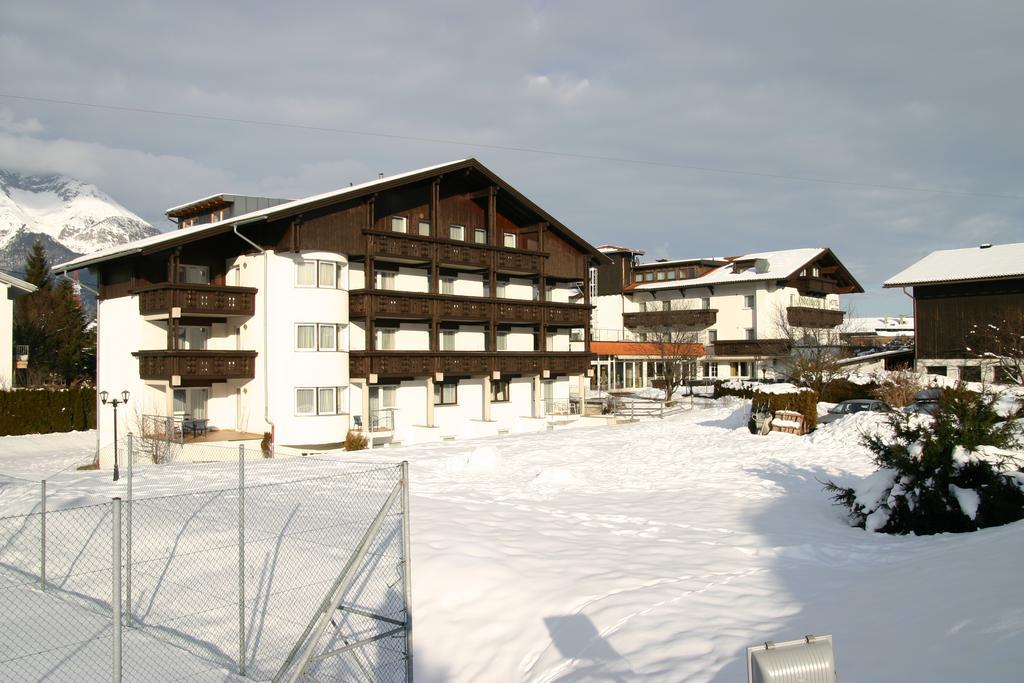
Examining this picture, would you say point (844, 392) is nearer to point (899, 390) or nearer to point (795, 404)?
point (899, 390)

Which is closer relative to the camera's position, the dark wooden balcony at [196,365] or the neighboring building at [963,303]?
the dark wooden balcony at [196,365]

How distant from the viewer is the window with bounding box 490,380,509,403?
143ft

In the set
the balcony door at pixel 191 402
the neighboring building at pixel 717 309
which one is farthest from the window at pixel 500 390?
the neighboring building at pixel 717 309

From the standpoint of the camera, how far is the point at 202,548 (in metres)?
14.5

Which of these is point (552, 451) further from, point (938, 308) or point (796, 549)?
point (938, 308)

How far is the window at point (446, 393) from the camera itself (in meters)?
40.5

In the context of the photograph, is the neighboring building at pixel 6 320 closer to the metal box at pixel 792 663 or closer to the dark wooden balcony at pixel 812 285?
the metal box at pixel 792 663

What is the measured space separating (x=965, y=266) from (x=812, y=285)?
540 inches

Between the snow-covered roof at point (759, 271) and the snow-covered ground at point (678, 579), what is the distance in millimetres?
47887

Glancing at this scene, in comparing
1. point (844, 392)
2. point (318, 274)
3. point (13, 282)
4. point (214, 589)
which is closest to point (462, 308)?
point (318, 274)

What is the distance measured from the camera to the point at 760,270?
6925 cm

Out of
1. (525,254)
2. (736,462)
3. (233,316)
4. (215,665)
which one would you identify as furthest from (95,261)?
(215,665)

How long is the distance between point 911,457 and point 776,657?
1182cm

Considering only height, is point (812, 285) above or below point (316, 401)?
above
